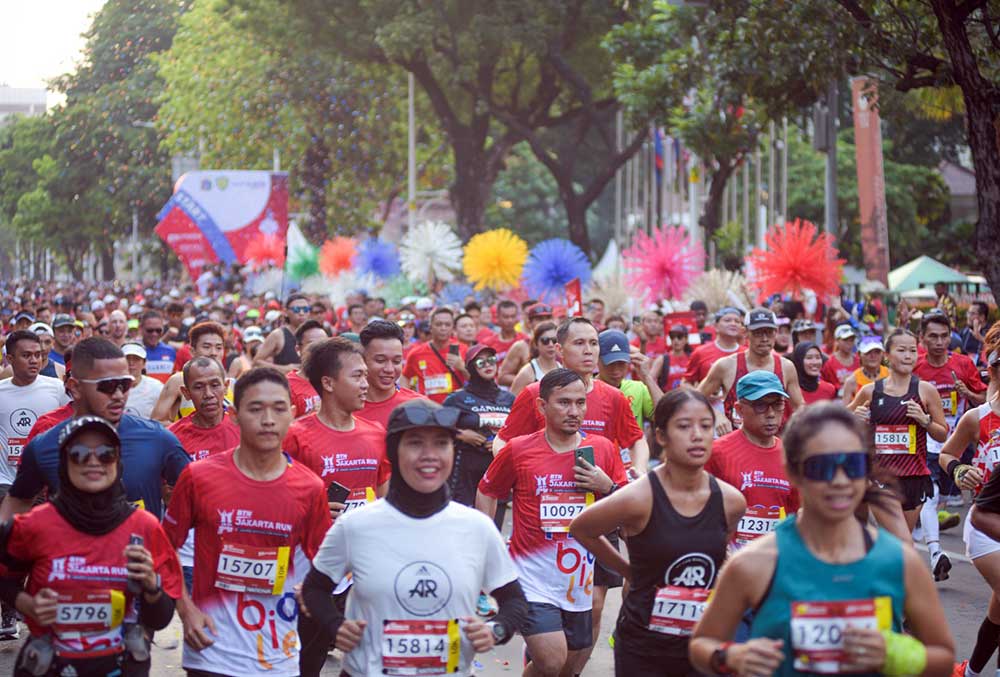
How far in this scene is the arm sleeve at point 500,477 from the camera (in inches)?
282

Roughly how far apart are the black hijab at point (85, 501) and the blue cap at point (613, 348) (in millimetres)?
4839

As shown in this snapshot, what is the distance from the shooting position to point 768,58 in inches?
565

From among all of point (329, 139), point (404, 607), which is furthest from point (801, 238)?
point (329, 139)

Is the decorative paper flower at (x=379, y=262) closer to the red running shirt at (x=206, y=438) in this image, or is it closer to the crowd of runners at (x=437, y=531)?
the crowd of runners at (x=437, y=531)

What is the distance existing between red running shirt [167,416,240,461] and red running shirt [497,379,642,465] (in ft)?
5.47

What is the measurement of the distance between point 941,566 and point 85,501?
22.2 feet

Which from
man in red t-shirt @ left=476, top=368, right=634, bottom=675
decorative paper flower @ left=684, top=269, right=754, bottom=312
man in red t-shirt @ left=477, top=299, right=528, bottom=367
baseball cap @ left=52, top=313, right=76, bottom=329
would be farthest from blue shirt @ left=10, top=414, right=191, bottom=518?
decorative paper flower @ left=684, top=269, right=754, bottom=312

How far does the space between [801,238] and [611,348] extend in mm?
8594

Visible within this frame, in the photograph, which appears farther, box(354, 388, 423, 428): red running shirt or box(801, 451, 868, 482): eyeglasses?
box(354, 388, 423, 428): red running shirt

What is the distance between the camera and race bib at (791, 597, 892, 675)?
155 inches

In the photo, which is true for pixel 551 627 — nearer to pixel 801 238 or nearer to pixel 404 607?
pixel 404 607

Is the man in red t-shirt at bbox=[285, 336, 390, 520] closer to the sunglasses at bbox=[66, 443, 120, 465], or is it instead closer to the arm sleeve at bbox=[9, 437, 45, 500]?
the arm sleeve at bbox=[9, 437, 45, 500]

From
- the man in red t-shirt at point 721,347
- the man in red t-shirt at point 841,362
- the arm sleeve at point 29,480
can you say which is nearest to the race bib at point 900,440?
the man in red t-shirt at point 721,347

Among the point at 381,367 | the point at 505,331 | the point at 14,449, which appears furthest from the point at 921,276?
the point at 14,449
